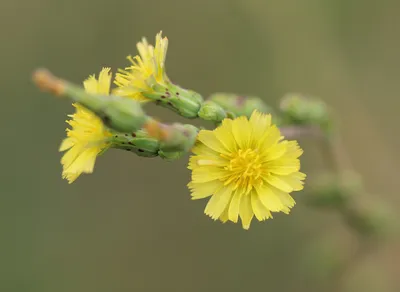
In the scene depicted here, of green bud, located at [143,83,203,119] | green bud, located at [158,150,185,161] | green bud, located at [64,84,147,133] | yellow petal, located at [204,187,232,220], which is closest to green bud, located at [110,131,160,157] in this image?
green bud, located at [158,150,185,161]

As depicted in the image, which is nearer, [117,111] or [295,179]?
[117,111]

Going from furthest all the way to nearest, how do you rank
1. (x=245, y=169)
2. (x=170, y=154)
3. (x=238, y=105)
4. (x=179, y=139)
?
(x=238, y=105) < (x=245, y=169) < (x=170, y=154) < (x=179, y=139)

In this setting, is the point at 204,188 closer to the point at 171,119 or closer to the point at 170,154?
the point at 170,154

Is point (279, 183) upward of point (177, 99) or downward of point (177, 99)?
downward

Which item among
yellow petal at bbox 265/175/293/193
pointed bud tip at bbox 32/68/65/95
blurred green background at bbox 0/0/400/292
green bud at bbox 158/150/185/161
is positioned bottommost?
Answer: pointed bud tip at bbox 32/68/65/95

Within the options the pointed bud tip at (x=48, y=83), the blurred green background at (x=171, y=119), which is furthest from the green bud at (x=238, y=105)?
the blurred green background at (x=171, y=119)

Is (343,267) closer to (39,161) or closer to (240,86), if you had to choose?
(240,86)

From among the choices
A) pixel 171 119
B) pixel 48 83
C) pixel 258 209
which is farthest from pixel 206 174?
pixel 171 119

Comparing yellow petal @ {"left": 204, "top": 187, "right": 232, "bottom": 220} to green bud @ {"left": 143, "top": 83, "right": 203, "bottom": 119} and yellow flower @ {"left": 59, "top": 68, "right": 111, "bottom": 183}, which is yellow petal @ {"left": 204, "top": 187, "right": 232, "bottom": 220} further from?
yellow flower @ {"left": 59, "top": 68, "right": 111, "bottom": 183}
